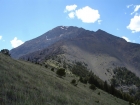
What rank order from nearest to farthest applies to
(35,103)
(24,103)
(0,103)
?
(0,103) → (24,103) → (35,103)

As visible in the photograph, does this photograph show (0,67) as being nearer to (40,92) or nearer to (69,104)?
(40,92)

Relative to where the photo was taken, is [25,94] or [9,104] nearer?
[9,104]

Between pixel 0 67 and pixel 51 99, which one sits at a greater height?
pixel 0 67

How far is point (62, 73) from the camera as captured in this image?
168 feet

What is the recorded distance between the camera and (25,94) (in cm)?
1762

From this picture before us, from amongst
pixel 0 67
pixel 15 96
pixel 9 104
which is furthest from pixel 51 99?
pixel 0 67

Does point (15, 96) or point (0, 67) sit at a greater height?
point (0, 67)

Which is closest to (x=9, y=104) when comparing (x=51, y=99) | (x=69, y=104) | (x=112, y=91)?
(x=51, y=99)

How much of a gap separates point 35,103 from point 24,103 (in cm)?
129

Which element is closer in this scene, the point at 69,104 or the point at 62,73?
the point at 69,104

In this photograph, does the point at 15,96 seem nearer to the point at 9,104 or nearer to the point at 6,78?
the point at 9,104

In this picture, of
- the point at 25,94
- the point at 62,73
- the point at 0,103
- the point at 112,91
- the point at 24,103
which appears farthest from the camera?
the point at 112,91

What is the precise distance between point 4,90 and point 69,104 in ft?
23.1

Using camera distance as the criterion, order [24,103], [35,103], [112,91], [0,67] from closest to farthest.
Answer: [24,103], [35,103], [0,67], [112,91]
